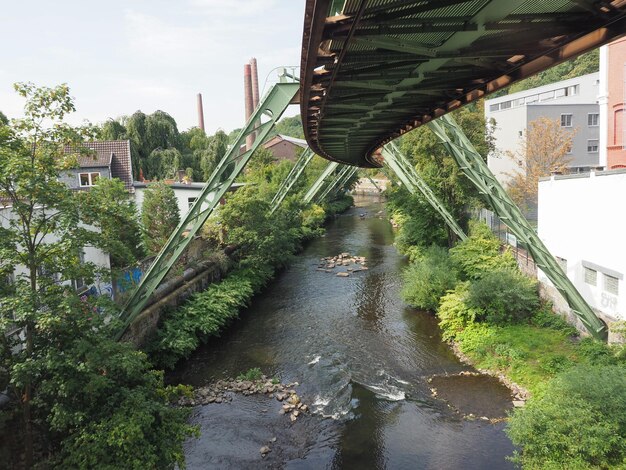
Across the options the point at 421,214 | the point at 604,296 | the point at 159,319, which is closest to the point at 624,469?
the point at 604,296

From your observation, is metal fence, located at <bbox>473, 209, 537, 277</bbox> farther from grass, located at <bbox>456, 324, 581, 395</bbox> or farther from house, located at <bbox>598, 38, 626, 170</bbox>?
house, located at <bbox>598, 38, 626, 170</bbox>

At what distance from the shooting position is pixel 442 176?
2317 centimetres

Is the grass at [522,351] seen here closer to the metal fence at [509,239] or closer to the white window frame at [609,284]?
the white window frame at [609,284]

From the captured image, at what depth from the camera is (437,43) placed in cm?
543

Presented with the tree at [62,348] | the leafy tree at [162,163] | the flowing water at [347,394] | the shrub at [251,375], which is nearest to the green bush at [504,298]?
the flowing water at [347,394]

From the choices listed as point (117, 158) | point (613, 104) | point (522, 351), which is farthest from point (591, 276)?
point (117, 158)

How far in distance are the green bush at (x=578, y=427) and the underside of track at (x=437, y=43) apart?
214 inches

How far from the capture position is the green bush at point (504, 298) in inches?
586

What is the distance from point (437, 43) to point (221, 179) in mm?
8429

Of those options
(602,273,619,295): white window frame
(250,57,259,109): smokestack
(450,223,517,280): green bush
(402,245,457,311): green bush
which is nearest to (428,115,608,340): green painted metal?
(602,273,619,295): white window frame

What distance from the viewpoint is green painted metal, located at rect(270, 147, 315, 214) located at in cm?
2903

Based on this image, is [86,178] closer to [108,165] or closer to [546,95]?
[108,165]

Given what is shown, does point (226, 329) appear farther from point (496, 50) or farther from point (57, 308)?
point (496, 50)

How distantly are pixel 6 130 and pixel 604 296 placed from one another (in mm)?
13856
